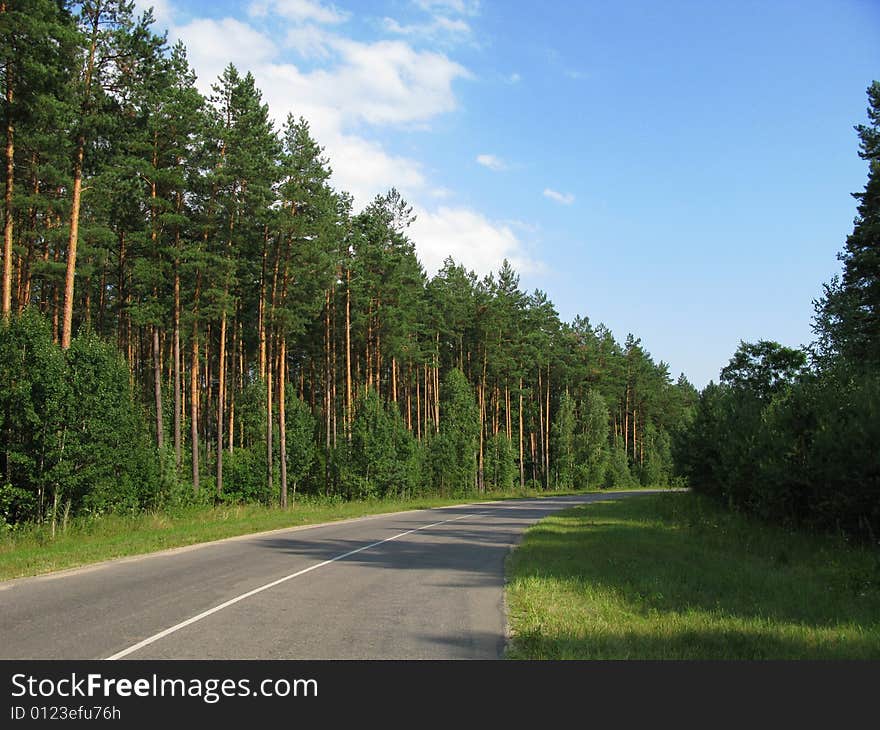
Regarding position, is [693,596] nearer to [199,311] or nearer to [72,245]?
[72,245]

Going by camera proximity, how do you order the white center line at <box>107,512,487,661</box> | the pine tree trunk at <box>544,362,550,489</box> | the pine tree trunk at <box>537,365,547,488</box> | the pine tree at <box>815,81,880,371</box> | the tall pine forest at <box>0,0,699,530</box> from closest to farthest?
the white center line at <box>107,512,487,661</box> < the tall pine forest at <box>0,0,699,530</box> < the pine tree at <box>815,81,880,371</box> < the pine tree trunk at <box>544,362,550,489</box> < the pine tree trunk at <box>537,365,547,488</box>

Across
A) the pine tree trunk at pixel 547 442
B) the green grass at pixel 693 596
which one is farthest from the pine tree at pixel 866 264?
the pine tree trunk at pixel 547 442

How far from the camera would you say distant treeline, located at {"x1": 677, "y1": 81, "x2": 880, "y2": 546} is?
15938mm

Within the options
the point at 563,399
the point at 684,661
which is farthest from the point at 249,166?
the point at 563,399

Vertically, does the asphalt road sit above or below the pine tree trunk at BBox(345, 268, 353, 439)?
below

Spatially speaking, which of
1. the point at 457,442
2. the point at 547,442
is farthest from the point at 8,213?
the point at 547,442

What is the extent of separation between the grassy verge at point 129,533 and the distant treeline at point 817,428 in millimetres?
16655

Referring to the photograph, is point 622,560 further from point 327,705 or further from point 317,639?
point 327,705

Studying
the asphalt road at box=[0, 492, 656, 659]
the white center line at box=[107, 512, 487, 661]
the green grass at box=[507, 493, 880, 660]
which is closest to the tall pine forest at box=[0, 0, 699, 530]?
the asphalt road at box=[0, 492, 656, 659]

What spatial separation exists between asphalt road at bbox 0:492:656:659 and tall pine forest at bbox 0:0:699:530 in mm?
7845

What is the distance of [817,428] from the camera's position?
1880 centimetres

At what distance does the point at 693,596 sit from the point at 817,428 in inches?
404

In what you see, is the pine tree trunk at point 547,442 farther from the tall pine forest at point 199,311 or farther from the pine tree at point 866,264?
the pine tree at point 866,264

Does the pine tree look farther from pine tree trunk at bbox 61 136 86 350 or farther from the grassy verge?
pine tree trunk at bbox 61 136 86 350
